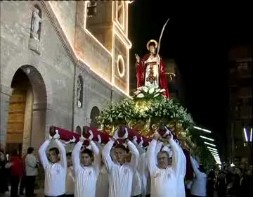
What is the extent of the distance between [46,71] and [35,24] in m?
2.03

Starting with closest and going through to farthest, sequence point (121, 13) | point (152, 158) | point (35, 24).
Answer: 1. point (152, 158)
2. point (35, 24)
3. point (121, 13)

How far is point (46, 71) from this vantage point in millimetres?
17938

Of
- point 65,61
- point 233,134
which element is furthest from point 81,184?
point 233,134

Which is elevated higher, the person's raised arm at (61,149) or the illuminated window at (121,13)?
→ the illuminated window at (121,13)

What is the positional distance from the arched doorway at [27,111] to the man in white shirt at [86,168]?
10.2 m

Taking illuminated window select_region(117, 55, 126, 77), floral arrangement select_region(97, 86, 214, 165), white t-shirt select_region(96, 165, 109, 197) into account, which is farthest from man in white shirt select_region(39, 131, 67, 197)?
illuminated window select_region(117, 55, 126, 77)

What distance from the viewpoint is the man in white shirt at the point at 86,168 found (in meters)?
Result: 7.37

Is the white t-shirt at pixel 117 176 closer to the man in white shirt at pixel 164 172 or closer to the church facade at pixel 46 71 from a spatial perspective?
the man in white shirt at pixel 164 172

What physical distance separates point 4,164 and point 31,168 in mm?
817

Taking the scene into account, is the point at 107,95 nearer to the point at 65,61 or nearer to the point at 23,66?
the point at 65,61

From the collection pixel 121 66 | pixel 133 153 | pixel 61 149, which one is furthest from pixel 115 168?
pixel 121 66

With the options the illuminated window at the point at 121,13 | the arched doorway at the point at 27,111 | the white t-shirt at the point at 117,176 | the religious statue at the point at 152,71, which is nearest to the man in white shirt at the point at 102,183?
the white t-shirt at the point at 117,176

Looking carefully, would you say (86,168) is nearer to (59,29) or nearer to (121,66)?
(59,29)

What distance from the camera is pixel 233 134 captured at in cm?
4903
